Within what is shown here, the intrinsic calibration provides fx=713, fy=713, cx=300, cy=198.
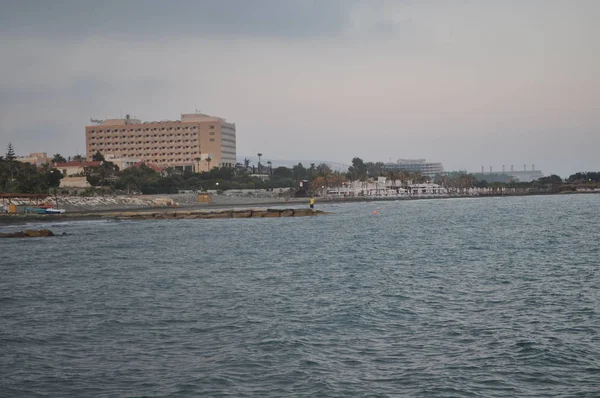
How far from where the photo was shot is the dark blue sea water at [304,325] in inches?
650

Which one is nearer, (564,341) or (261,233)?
(564,341)

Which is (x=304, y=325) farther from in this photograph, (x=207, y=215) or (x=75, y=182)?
(x=75, y=182)

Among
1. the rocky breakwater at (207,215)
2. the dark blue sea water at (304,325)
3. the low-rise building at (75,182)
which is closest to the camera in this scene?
the dark blue sea water at (304,325)

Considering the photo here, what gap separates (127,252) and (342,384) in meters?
37.4

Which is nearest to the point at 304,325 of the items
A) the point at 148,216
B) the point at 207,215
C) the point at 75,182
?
the point at 148,216

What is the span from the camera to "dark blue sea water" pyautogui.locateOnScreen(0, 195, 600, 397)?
16500 millimetres

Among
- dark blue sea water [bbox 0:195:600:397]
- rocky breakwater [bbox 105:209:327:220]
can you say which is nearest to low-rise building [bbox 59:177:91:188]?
rocky breakwater [bbox 105:209:327:220]

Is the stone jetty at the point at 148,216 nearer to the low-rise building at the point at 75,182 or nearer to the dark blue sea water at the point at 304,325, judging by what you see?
the low-rise building at the point at 75,182

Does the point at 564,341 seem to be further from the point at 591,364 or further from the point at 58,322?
the point at 58,322

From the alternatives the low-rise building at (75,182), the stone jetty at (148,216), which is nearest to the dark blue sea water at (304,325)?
the stone jetty at (148,216)

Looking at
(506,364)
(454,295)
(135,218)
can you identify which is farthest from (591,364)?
(135,218)

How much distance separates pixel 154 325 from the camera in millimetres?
23031

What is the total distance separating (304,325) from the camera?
22.8 metres

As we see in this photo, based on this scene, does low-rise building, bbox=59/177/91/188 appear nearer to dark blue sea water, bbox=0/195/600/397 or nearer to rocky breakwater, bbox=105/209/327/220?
rocky breakwater, bbox=105/209/327/220
